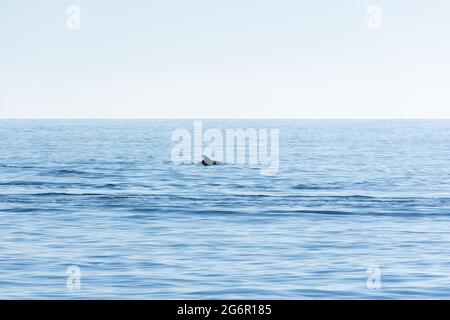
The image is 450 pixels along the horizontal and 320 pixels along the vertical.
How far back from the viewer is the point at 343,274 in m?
18.6

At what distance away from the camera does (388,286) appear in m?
17.1

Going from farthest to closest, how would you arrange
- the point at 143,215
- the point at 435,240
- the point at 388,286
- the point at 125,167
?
the point at 125,167
the point at 143,215
the point at 435,240
the point at 388,286

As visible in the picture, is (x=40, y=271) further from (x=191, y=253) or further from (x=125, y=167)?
(x=125, y=167)

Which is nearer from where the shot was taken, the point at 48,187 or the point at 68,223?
the point at 68,223

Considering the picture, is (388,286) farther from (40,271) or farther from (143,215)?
(143,215)

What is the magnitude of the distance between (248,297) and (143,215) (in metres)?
16.5

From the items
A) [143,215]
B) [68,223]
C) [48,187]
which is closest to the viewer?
[68,223]

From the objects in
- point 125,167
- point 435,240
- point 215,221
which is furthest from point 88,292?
point 125,167

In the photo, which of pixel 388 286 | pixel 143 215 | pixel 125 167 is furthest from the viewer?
pixel 125 167

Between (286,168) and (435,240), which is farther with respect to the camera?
(286,168)
